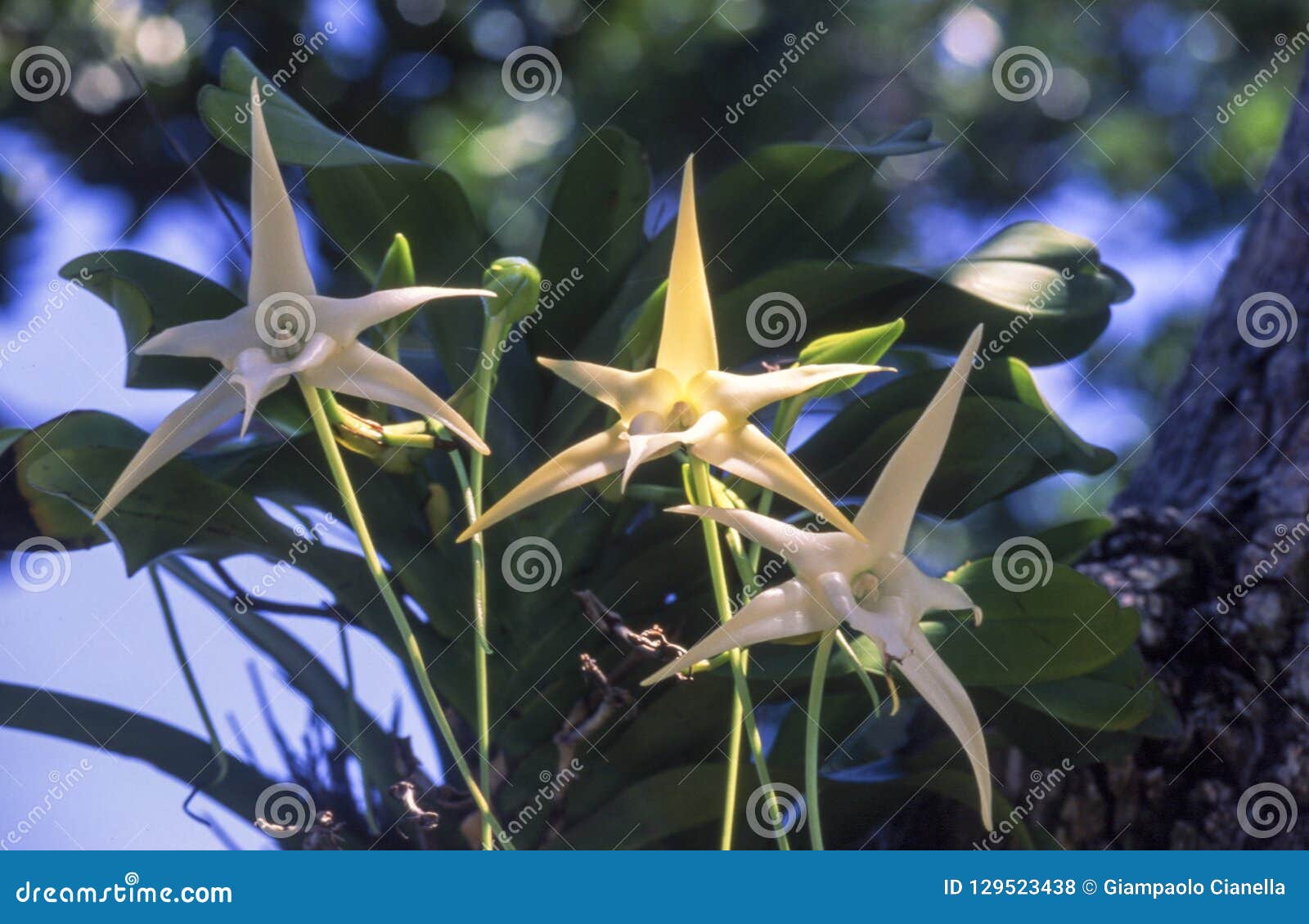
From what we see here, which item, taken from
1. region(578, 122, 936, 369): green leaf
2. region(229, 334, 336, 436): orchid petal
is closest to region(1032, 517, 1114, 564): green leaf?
region(578, 122, 936, 369): green leaf

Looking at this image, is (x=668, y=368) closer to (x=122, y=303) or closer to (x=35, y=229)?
(x=122, y=303)

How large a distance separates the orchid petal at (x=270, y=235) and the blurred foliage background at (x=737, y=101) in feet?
2.42

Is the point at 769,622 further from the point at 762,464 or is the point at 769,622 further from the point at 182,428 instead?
the point at 182,428

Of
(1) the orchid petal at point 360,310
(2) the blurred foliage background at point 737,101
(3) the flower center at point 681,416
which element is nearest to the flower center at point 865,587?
(3) the flower center at point 681,416

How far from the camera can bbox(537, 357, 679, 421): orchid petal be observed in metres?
0.46

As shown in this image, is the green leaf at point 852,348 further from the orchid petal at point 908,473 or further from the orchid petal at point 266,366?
the orchid petal at point 266,366

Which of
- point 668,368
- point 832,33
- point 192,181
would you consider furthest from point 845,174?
point 192,181

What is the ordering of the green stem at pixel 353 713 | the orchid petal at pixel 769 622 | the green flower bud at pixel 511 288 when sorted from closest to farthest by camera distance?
the orchid petal at pixel 769 622 < the green flower bud at pixel 511 288 < the green stem at pixel 353 713

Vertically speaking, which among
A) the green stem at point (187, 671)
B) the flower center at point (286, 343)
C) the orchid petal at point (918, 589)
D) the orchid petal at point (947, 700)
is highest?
the orchid petal at point (918, 589)

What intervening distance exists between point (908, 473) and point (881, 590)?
5cm

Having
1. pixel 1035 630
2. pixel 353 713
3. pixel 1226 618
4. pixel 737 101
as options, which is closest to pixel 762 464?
pixel 1035 630

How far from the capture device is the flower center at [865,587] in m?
0.46

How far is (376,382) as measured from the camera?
46 cm

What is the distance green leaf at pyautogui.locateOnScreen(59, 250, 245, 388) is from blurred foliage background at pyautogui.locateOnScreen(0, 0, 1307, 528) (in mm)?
532
